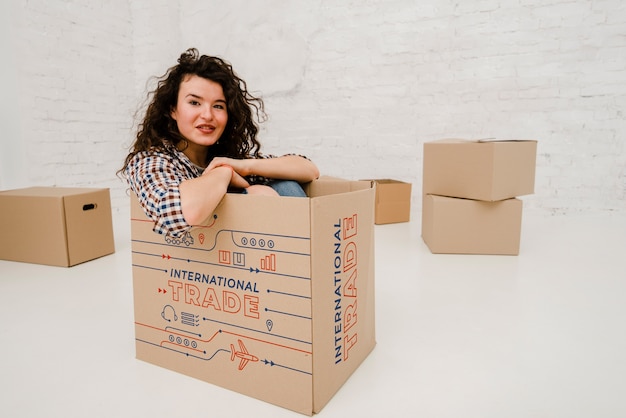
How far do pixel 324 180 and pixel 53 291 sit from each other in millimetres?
1158

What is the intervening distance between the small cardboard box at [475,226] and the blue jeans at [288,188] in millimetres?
1099

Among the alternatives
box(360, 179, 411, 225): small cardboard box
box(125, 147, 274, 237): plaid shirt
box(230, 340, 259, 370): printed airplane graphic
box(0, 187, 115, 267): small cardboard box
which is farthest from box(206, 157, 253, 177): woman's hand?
box(360, 179, 411, 225): small cardboard box

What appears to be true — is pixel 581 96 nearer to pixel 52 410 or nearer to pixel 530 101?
pixel 530 101

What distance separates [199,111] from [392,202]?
1858 millimetres

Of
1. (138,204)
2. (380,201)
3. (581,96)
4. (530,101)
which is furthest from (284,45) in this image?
(138,204)

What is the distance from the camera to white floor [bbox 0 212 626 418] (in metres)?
0.90

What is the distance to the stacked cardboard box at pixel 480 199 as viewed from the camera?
6.41ft

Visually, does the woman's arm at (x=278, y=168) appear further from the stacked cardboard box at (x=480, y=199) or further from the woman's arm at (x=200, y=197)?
the stacked cardboard box at (x=480, y=199)

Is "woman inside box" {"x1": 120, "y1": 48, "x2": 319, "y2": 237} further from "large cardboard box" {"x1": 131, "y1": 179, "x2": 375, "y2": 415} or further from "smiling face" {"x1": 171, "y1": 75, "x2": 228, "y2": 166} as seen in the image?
"large cardboard box" {"x1": 131, "y1": 179, "x2": 375, "y2": 415}

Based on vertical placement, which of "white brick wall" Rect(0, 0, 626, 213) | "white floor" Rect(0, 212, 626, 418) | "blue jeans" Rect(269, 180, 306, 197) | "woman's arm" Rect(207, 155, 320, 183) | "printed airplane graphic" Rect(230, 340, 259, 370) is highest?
"white brick wall" Rect(0, 0, 626, 213)

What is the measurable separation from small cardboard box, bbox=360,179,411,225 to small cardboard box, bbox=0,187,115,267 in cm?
161

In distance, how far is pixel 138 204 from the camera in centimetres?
→ 102

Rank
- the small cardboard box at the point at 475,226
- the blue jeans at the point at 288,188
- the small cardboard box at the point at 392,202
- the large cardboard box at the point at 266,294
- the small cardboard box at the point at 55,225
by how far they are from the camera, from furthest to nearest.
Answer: the small cardboard box at the point at 392,202
the small cardboard box at the point at 475,226
the small cardboard box at the point at 55,225
the blue jeans at the point at 288,188
the large cardboard box at the point at 266,294

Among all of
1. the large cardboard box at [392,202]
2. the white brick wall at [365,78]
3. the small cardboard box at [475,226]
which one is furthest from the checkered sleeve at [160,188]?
the white brick wall at [365,78]
